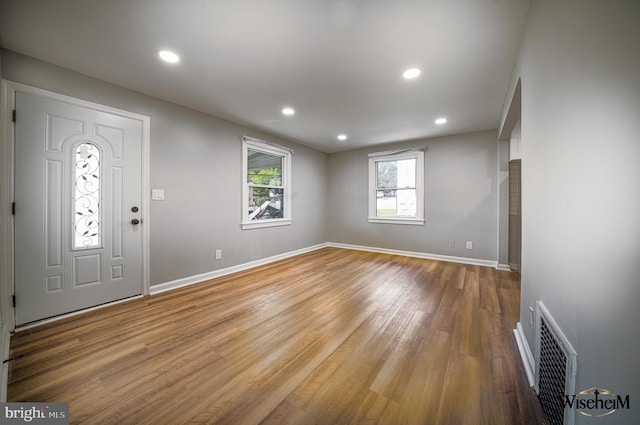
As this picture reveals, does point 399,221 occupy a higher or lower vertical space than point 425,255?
higher

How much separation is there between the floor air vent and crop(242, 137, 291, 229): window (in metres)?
3.70

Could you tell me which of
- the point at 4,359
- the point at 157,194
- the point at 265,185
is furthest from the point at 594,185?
the point at 265,185

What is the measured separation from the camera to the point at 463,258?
14.4ft

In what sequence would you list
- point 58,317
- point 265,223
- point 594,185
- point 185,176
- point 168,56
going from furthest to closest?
point 265,223 < point 185,176 < point 58,317 < point 168,56 < point 594,185

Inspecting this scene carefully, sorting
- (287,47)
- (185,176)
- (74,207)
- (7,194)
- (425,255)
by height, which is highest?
(287,47)

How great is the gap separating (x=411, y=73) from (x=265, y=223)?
323cm

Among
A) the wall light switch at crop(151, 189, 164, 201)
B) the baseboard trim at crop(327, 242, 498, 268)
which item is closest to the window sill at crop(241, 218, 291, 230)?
the wall light switch at crop(151, 189, 164, 201)

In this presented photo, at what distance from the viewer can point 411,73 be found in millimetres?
2328

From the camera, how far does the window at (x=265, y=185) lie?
13.2 feet

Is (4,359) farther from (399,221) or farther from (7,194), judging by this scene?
(399,221)

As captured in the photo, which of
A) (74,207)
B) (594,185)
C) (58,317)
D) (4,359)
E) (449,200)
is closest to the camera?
(594,185)

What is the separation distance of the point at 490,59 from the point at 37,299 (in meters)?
4.64

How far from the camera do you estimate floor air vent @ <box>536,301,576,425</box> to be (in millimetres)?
908

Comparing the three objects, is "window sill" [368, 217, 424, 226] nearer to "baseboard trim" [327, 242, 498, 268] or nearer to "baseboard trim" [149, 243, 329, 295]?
"baseboard trim" [327, 242, 498, 268]
